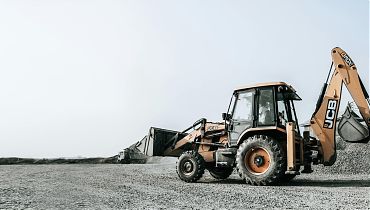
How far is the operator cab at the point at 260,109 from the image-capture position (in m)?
10.0

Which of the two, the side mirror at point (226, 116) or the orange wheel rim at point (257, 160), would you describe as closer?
the orange wheel rim at point (257, 160)

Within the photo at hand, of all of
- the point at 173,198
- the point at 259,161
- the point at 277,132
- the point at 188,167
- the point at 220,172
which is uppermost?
the point at 277,132

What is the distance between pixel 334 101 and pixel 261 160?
2.75m

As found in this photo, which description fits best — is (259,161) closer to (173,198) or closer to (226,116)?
(226,116)

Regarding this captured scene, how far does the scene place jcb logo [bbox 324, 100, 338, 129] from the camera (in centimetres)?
1038

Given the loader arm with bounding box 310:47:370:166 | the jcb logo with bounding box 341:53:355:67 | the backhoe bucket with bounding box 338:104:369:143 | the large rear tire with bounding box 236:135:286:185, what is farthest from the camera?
the jcb logo with bounding box 341:53:355:67

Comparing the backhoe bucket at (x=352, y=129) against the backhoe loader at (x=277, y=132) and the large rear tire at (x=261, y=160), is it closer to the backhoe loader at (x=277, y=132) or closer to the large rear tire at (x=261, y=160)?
the backhoe loader at (x=277, y=132)

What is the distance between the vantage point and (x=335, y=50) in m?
10.8

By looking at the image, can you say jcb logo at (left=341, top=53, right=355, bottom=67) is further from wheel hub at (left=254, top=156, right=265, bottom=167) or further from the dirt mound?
the dirt mound

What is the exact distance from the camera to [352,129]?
10594 millimetres

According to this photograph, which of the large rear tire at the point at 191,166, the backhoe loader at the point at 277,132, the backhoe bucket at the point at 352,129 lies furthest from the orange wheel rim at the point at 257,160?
Result: the backhoe bucket at the point at 352,129

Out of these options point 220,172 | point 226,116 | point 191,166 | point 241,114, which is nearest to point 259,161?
point 241,114

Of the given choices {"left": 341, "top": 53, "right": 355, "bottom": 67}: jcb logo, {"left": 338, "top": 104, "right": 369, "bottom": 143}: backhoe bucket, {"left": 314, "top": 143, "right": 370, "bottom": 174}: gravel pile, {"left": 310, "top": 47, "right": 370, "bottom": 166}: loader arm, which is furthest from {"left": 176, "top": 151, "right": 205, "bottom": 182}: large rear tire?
{"left": 314, "top": 143, "right": 370, "bottom": 174}: gravel pile

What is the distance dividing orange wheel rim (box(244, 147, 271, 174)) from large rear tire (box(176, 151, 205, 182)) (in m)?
1.49
